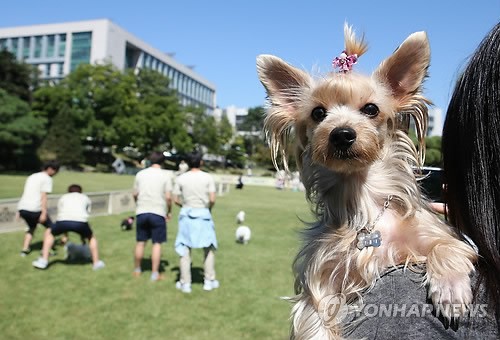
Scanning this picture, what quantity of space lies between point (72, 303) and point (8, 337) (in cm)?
148

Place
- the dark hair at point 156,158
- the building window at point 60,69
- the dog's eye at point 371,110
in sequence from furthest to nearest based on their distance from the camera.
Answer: the building window at point 60,69, the dark hair at point 156,158, the dog's eye at point 371,110

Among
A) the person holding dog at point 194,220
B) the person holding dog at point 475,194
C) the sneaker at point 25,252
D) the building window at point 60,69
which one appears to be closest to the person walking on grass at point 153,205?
the person holding dog at point 194,220

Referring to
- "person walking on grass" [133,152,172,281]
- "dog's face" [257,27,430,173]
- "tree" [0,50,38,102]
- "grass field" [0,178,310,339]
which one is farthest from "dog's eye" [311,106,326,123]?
"tree" [0,50,38,102]

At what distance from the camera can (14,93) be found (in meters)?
44.8

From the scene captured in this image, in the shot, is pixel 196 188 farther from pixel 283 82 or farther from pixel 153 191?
pixel 283 82

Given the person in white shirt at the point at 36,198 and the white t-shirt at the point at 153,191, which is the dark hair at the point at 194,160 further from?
the person in white shirt at the point at 36,198

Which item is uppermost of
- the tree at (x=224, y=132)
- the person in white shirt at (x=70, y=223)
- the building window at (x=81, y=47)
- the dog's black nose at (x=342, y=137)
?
the building window at (x=81, y=47)

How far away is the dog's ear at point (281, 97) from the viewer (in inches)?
107

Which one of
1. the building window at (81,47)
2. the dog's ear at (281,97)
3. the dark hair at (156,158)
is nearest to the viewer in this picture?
the dog's ear at (281,97)

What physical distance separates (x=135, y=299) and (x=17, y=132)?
35.0m

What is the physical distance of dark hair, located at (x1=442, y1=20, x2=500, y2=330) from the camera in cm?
154

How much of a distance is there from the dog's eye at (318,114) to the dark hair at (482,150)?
960 mm

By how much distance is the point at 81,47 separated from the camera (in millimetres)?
Answer: 86250

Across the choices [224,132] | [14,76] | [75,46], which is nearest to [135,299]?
[14,76]
